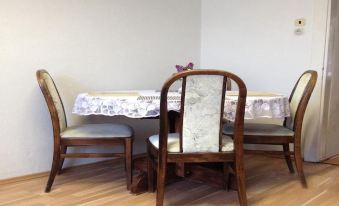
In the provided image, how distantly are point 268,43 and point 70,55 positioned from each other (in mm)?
1825

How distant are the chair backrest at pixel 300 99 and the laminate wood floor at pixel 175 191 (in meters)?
0.43

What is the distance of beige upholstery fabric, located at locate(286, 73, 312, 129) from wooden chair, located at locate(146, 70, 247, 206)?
0.75 meters

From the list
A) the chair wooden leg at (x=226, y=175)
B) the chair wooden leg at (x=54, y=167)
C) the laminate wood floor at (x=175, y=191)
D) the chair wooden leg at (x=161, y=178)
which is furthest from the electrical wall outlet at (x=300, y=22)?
the chair wooden leg at (x=54, y=167)

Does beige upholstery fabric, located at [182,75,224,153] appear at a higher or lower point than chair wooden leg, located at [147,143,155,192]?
higher

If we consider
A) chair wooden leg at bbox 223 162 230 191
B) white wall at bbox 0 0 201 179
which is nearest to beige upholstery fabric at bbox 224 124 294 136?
chair wooden leg at bbox 223 162 230 191

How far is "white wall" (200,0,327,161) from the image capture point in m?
2.98

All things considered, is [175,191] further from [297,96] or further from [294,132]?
[297,96]

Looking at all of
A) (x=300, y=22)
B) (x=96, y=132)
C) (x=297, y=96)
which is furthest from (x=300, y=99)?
(x=96, y=132)

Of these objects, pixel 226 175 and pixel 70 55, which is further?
pixel 70 55

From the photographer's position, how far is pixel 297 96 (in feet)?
8.04

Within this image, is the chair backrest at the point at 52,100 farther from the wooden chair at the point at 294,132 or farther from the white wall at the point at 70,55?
the wooden chair at the point at 294,132

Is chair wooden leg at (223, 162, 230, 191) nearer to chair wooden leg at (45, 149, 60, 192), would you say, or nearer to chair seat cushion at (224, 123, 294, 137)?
chair seat cushion at (224, 123, 294, 137)

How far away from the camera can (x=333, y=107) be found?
3.15 meters

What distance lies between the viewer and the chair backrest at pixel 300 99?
228cm
